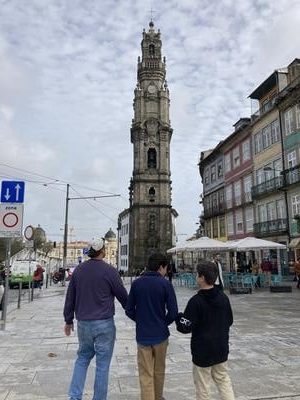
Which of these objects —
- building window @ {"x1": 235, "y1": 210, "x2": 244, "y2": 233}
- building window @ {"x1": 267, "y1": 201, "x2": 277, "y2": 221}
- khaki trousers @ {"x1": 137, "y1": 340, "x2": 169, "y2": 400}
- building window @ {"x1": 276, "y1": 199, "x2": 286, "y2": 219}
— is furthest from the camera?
building window @ {"x1": 235, "y1": 210, "x2": 244, "y2": 233}

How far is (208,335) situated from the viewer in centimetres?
423

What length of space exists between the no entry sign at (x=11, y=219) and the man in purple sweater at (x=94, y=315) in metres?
6.31

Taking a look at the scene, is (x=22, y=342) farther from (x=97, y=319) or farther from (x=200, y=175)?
(x=200, y=175)

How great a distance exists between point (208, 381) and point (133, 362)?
3.33m

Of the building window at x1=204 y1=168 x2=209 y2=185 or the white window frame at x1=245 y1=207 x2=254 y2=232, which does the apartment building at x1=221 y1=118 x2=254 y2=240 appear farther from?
the building window at x1=204 y1=168 x2=209 y2=185

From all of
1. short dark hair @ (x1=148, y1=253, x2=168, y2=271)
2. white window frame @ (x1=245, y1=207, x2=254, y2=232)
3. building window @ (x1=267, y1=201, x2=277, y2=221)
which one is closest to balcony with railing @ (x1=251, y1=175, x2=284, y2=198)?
building window @ (x1=267, y1=201, x2=277, y2=221)

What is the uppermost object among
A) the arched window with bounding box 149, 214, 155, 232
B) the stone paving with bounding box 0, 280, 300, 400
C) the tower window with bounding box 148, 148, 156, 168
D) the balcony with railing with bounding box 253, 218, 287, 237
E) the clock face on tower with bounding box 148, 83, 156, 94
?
the clock face on tower with bounding box 148, 83, 156, 94

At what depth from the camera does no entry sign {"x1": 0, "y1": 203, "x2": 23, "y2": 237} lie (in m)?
10.9

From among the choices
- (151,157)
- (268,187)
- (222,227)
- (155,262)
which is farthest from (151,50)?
(155,262)

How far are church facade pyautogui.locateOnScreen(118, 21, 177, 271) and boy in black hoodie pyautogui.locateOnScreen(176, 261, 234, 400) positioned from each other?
2973 inches

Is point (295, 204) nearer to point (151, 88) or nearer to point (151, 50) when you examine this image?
point (151, 88)

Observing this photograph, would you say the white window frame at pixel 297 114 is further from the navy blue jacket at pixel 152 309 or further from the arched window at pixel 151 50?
the arched window at pixel 151 50

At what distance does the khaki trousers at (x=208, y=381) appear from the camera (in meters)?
4.18

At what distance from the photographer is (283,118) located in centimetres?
3466
